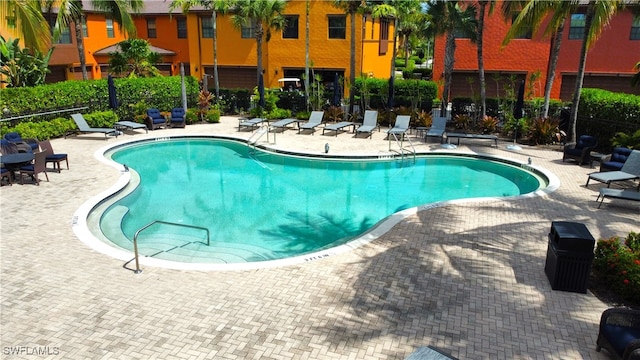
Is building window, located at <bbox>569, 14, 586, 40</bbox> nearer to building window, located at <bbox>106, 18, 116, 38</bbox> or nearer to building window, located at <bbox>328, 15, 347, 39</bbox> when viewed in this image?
building window, located at <bbox>328, 15, 347, 39</bbox>

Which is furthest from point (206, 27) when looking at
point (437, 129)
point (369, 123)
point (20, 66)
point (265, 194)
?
point (265, 194)

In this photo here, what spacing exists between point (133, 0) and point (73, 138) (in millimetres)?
9547

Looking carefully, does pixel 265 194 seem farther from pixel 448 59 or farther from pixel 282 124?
pixel 448 59

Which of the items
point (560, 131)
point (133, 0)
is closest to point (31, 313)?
point (560, 131)

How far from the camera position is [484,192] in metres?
15.1

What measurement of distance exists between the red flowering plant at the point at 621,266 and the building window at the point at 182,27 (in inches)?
1425

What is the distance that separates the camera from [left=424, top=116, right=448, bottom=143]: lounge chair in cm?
2020

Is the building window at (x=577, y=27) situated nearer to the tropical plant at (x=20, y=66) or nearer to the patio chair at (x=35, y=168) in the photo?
the patio chair at (x=35, y=168)

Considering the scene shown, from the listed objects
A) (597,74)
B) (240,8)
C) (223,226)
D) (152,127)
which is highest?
(240,8)

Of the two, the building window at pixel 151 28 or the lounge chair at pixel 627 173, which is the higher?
the building window at pixel 151 28

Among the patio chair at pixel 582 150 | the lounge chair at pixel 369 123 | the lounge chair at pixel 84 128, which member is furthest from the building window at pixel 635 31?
the lounge chair at pixel 84 128

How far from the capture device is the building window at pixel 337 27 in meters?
31.9

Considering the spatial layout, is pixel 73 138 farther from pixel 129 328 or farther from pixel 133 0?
A: pixel 129 328

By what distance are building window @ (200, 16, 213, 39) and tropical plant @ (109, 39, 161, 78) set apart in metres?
8.26
